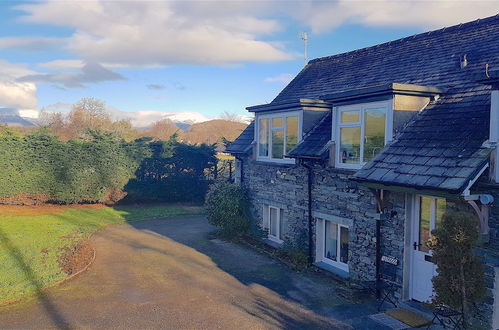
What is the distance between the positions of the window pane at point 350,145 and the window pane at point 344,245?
213 cm

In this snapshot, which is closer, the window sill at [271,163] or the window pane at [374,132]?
the window pane at [374,132]

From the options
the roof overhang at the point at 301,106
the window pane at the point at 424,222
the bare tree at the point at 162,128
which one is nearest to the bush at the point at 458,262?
the window pane at the point at 424,222

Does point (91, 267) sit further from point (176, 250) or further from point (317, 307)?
point (317, 307)

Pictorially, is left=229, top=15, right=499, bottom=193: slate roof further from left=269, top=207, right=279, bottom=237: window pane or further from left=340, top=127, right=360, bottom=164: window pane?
left=269, top=207, right=279, bottom=237: window pane

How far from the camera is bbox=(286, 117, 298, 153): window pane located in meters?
14.1

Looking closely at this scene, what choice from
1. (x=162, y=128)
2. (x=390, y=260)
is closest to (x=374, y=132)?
(x=390, y=260)

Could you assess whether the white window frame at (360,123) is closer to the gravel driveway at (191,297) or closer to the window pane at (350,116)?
the window pane at (350,116)

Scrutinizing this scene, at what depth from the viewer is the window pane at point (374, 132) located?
1052 cm

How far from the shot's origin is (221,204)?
1662 centimetres

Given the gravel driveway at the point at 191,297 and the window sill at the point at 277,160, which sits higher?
the window sill at the point at 277,160

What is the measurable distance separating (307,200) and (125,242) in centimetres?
810

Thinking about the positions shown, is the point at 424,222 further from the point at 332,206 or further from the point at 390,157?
the point at 332,206

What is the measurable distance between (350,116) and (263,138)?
201 inches

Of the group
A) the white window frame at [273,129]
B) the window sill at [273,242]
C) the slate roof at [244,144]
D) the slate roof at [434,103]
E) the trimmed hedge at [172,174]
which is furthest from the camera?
the trimmed hedge at [172,174]
